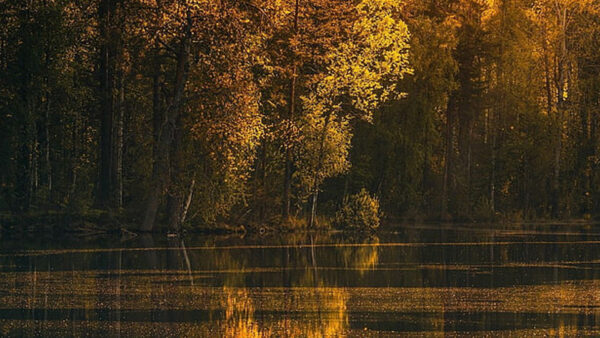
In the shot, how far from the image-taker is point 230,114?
46531 mm

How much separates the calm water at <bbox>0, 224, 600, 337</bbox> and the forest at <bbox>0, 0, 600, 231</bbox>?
545 cm

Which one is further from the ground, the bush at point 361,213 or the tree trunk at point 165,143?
the tree trunk at point 165,143

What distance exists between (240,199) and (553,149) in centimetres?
2420

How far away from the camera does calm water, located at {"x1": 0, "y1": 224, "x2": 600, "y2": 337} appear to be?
2016 cm

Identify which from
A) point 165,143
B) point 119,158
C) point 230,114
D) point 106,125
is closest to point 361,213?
point 230,114

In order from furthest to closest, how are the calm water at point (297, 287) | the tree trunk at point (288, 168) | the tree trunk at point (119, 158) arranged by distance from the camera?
1. the tree trunk at point (288, 168)
2. the tree trunk at point (119, 158)
3. the calm water at point (297, 287)

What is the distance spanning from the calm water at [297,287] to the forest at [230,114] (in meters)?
5.45

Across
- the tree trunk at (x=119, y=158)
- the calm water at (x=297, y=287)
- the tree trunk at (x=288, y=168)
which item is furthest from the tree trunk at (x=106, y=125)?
the tree trunk at (x=288, y=168)

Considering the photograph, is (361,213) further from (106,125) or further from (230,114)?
(106,125)

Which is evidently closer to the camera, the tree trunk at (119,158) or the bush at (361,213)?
the tree trunk at (119,158)

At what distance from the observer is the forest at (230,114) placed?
47344 mm

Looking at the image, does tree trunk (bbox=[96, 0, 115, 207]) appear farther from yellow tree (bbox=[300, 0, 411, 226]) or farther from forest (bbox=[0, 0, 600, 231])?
yellow tree (bbox=[300, 0, 411, 226])

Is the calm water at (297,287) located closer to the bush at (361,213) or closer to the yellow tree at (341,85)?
the yellow tree at (341,85)

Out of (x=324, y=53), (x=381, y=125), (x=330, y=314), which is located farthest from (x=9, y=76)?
(x=330, y=314)
